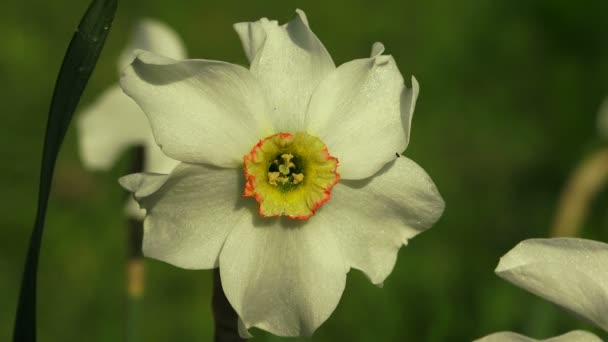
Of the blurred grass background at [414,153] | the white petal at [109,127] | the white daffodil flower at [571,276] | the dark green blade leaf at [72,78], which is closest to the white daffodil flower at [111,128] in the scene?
the white petal at [109,127]

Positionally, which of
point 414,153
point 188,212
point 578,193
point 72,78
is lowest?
point 414,153

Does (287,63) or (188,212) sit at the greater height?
(287,63)

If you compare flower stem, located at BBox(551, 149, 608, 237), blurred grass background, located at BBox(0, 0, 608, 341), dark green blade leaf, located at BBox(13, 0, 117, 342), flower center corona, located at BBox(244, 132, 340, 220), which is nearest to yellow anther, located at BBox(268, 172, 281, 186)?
flower center corona, located at BBox(244, 132, 340, 220)

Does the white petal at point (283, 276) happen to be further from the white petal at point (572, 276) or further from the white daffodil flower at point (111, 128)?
the white daffodil flower at point (111, 128)

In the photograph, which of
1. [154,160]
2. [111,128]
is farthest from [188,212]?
[111,128]

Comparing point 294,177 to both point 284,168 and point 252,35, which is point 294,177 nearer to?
point 284,168
